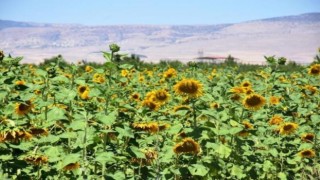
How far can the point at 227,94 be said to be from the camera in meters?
4.98

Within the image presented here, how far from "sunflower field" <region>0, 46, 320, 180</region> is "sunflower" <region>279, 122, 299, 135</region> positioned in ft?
0.04

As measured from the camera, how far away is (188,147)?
4289 mm

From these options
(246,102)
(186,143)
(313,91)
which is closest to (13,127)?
(186,143)

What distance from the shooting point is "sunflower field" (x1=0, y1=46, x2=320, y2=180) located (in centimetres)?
385

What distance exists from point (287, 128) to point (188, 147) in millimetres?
1718

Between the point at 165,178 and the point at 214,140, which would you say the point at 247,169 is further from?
the point at 165,178

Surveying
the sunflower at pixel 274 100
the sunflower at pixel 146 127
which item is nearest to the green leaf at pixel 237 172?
the sunflower at pixel 146 127

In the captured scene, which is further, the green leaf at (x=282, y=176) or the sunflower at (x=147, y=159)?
the green leaf at (x=282, y=176)

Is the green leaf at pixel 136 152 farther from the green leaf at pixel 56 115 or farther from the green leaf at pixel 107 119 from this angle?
the green leaf at pixel 56 115

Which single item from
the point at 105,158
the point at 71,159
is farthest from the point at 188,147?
the point at 71,159

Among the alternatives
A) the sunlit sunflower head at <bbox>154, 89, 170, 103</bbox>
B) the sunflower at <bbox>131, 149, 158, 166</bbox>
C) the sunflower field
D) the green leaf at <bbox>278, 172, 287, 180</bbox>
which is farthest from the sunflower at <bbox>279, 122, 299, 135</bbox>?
the sunflower at <bbox>131, 149, 158, 166</bbox>

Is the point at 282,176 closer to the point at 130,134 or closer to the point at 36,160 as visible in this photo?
the point at 130,134

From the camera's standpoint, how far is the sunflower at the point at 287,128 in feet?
18.1

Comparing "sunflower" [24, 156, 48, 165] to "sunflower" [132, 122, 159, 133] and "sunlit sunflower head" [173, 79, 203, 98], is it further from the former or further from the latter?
"sunlit sunflower head" [173, 79, 203, 98]
